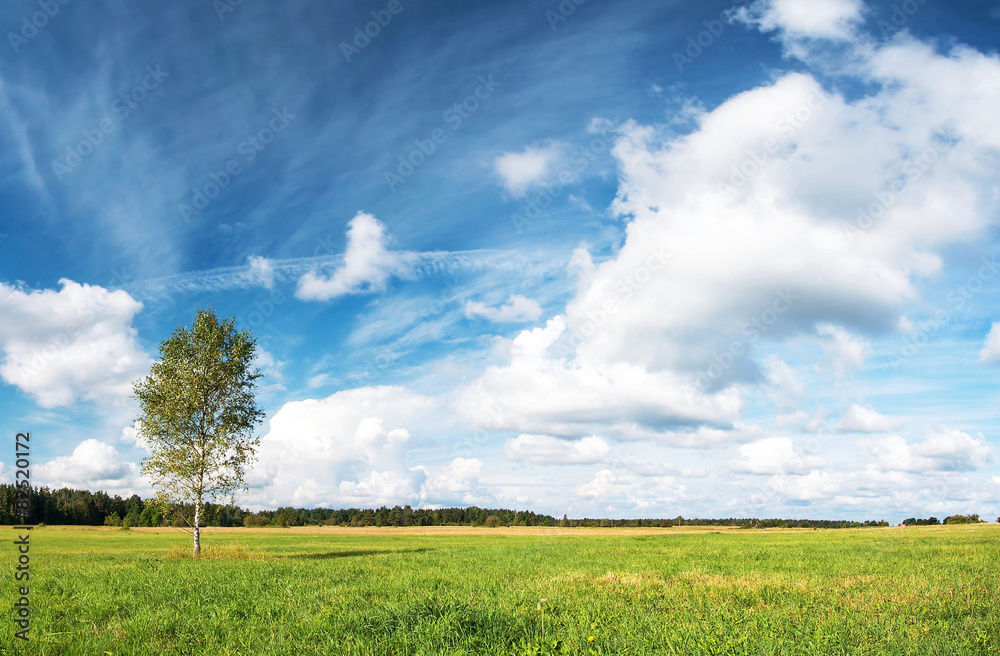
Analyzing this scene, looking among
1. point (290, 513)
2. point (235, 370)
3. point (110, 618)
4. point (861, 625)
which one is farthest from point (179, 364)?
point (290, 513)

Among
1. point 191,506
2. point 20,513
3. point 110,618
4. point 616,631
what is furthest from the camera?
point 191,506

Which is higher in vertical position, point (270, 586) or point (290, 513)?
point (270, 586)

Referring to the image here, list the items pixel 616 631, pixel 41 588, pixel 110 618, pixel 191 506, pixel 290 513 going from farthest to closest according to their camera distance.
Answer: pixel 290 513 < pixel 191 506 < pixel 41 588 < pixel 110 618 < pixel 616 631

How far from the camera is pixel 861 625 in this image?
34.3ft

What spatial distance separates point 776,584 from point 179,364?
32472 millimetres

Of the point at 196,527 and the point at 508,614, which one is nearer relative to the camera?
the point at 508,614

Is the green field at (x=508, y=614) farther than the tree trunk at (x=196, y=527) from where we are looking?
No

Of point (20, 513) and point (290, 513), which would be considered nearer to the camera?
point (20, 513)

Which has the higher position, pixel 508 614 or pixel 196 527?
pixel 508 614

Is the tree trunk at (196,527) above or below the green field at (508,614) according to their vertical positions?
below

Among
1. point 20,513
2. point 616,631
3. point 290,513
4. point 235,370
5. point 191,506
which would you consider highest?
point 235,370

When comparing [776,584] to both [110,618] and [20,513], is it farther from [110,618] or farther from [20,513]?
[20,513]

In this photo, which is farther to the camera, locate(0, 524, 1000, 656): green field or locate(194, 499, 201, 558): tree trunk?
locate(194, 499, 201, 558): tree trunk

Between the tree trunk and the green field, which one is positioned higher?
the green field
